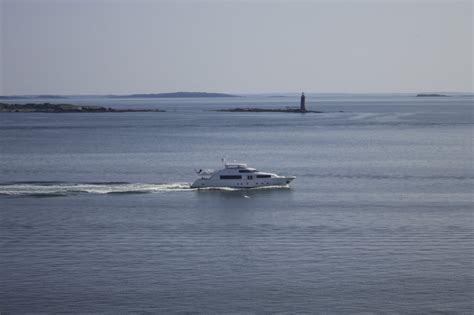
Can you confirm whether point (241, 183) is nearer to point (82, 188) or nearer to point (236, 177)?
point (236, 177)

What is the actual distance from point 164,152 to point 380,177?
95.1ft

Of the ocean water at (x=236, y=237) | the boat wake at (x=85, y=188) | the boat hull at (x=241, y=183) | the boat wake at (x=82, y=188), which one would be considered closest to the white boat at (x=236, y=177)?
the boat hull at (x=241, y=183)

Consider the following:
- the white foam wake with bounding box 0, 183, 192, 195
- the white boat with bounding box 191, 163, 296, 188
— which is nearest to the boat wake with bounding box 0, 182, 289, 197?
the white foam wake with bounding box 0, 183, 192, 195

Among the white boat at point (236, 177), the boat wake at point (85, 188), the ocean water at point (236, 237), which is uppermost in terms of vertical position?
the white boat at point (236, 177)

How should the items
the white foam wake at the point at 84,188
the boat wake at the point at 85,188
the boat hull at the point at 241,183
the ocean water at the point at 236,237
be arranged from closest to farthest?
the ocean water at the point at 236,237 < the boat wake at the point at 85,188 < the white foam wake at the point at 84,188 < the boat hull at the point at 241,183

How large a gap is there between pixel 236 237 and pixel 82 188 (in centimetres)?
1719

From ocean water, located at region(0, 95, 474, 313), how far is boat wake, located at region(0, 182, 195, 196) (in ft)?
0.42

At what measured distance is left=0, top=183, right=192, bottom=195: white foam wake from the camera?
51938 millimetres

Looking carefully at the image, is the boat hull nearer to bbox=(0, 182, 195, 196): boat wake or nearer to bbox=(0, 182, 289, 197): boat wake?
bbox=(0, 182, 289, 197): boat wake

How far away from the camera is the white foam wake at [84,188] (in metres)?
51.9

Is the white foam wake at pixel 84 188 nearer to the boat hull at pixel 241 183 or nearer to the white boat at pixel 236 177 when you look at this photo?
the boat hull at pixel 241 183

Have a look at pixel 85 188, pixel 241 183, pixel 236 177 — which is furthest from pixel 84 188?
pixel 241 183

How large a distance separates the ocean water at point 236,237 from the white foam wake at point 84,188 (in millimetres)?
131

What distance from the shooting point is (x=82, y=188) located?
53.0 m
